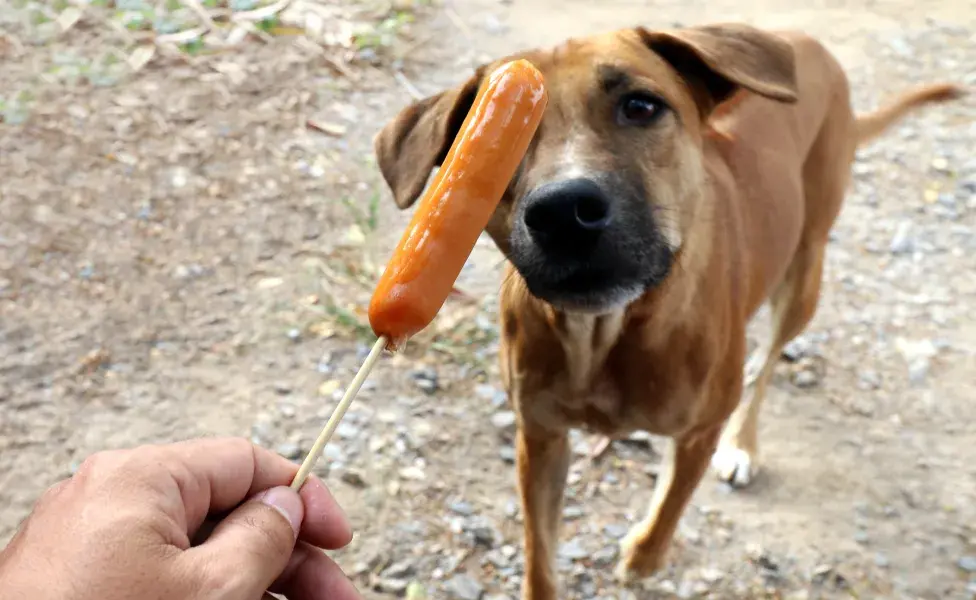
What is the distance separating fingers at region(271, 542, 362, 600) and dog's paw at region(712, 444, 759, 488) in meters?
2.03

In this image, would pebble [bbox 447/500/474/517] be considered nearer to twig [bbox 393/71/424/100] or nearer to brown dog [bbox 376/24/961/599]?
brown dog [bbox 376/24/961/599]

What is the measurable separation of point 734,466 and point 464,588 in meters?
1.19

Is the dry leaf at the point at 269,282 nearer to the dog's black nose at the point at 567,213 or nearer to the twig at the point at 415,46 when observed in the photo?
the twig at the point at 415,46

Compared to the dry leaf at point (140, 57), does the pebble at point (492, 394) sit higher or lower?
lower

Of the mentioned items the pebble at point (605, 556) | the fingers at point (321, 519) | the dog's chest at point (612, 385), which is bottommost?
the pebble at point (605, 556)

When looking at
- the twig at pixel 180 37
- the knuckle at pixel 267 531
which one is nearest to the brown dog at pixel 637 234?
the knuckle at pixel 267 531

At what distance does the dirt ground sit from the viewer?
332cm

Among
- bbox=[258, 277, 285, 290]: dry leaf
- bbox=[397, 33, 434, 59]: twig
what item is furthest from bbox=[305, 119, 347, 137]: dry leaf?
bbox=[258, 277, 285, 290]: dry leaf

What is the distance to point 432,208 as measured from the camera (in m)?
1.81

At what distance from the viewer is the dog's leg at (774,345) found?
356cm

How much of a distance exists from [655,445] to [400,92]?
3144 millimetres

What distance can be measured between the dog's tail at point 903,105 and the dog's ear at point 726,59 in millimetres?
1586

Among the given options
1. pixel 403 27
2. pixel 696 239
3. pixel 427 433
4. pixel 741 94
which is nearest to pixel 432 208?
pixel 696 239

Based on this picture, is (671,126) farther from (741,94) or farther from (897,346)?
(897,346)
